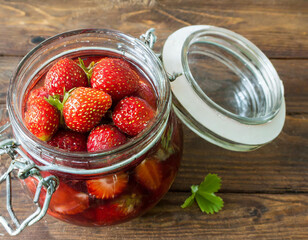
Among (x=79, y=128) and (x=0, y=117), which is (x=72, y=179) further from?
(x=0, y=117)

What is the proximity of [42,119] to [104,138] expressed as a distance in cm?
9

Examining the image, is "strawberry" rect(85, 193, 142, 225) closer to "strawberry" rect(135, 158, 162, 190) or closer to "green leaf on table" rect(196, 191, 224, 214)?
"strawberry" rect(135, 158, 162, 190)

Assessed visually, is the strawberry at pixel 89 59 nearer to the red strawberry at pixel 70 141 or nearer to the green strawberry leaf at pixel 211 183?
the red strawberry at pixel 70 141

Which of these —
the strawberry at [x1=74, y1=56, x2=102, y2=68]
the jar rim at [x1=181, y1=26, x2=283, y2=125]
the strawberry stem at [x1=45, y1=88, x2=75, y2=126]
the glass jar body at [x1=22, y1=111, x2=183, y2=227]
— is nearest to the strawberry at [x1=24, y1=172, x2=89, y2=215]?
the glass jar body at [x1=22, y1=111, x2=183, y2=227]

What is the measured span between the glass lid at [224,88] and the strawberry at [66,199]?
0.25m

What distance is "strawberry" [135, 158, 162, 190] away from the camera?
54cm

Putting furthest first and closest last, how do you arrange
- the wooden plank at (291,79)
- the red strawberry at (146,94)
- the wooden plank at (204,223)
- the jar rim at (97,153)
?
the wooden plank at (291,79) → the wooden plank at (204,223) → the red strawberry at (146,94) → the jar rim at (97,153)

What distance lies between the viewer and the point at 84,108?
1.59ft

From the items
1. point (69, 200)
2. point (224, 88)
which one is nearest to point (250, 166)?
point (224, 88)

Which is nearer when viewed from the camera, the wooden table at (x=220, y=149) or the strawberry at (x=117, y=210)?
the strawberry at (x=117, y=210)

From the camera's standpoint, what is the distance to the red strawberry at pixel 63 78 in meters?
0.52

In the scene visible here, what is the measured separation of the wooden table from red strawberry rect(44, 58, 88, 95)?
30 cm

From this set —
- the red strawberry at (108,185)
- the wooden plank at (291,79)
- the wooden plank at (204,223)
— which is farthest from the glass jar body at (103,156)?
the wooden plank at (291,79)

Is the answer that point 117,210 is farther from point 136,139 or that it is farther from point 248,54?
point 248,54
